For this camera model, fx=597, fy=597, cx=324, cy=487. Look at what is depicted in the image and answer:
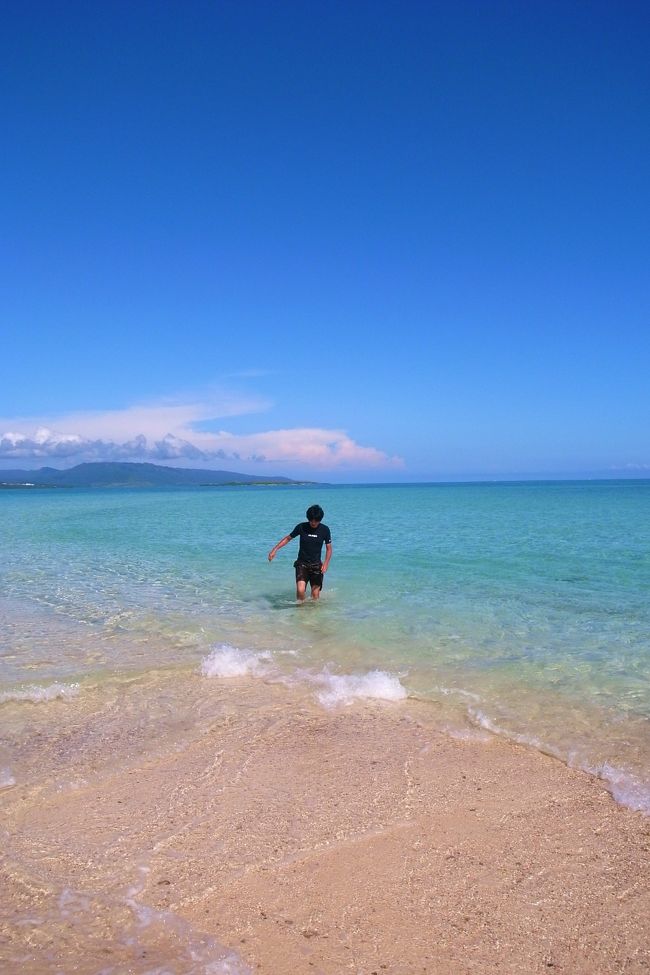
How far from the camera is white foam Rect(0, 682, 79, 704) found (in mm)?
7746

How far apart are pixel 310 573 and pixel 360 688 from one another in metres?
6.17

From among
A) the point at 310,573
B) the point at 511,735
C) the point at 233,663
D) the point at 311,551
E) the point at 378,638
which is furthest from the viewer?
the point at 310,573

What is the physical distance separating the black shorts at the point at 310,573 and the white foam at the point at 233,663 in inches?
170

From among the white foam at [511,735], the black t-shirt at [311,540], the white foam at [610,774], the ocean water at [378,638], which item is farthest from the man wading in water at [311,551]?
the white foam at [610,774]

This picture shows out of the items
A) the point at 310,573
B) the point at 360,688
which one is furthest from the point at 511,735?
the point at 310,573

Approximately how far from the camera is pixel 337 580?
17.2 meters

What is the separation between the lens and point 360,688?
26.0 ft

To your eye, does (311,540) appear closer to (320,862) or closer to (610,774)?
(610,774)

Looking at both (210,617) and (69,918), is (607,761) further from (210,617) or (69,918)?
(210,617)

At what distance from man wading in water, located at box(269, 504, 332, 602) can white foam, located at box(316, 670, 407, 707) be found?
212 inches

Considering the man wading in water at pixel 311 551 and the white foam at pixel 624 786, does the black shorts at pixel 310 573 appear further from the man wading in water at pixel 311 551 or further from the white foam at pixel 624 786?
the white foam at pixel 624 786

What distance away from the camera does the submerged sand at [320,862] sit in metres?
3.46

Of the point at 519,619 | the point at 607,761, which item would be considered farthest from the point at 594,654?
the point at 607,761

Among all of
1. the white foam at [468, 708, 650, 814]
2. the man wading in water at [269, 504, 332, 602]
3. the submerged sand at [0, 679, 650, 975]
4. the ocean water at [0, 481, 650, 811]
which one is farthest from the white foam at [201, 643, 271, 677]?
the man wading in water at [269, 504, 332, 602]
